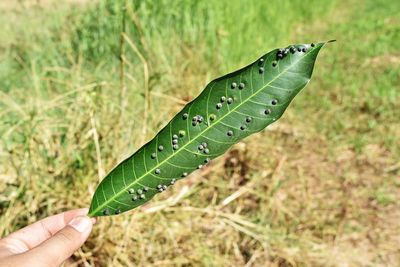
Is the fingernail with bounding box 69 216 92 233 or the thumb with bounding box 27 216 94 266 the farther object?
the fingernail with bounding box 69 216 92 233

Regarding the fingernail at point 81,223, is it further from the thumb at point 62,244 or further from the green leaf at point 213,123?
the green leaf at point 213,123

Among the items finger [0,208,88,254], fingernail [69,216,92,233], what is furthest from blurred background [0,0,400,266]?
fingernail [69,216,92,233]

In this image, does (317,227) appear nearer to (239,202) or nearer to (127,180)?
(239,202)

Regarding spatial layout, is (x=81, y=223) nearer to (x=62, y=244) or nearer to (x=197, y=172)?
(x=62, y=244)

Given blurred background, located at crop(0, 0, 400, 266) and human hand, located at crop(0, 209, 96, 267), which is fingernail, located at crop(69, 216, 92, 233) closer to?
human hand, located at crop(0, 209, 96, 267)

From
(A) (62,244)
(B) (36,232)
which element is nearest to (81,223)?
(A) (62,244)

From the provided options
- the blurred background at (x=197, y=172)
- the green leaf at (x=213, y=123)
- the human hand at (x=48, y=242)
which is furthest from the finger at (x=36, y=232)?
the blurred background at (x=197, y=172)
